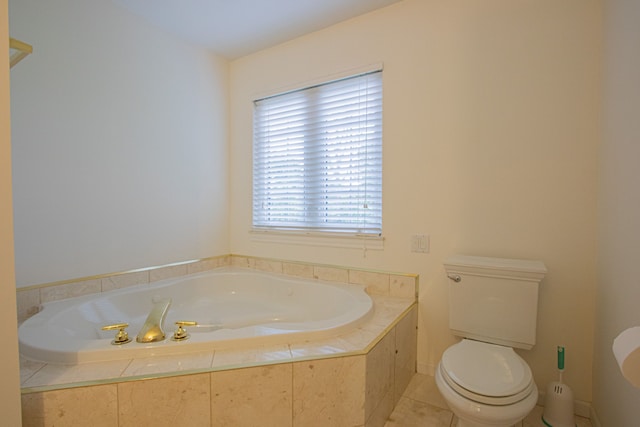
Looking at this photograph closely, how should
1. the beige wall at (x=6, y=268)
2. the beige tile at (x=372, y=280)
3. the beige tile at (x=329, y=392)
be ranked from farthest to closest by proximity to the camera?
the beige tile at (x=372, y=280)
the beige tile at (x=329, y=392)
the beige wall at (x=6, y=268)

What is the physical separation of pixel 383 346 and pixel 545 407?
0.92 meters

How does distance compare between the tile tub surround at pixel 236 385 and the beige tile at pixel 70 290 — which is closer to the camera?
Answer: the tile tub surround at pixel 236 385

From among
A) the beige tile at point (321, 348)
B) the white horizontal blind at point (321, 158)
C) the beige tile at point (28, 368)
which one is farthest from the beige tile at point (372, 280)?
the beige tile at point (28, 368)

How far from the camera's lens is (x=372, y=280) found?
2.11 m

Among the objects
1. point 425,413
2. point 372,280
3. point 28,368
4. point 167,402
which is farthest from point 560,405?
point 28,368

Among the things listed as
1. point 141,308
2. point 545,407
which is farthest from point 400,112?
point 141,308

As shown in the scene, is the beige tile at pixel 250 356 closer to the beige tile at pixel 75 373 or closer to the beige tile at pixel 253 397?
the beige tile at pixel 253 397

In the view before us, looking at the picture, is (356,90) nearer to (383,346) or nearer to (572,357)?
(383,346)

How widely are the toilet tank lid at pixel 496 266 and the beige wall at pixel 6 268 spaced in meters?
1.78

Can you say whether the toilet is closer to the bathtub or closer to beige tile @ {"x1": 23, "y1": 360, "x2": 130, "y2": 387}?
the bathtub

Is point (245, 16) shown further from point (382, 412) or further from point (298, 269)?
point (382, 412)

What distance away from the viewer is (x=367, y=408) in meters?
1.27

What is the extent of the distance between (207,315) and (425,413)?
1.58 meters

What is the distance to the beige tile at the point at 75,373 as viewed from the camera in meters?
1.03
